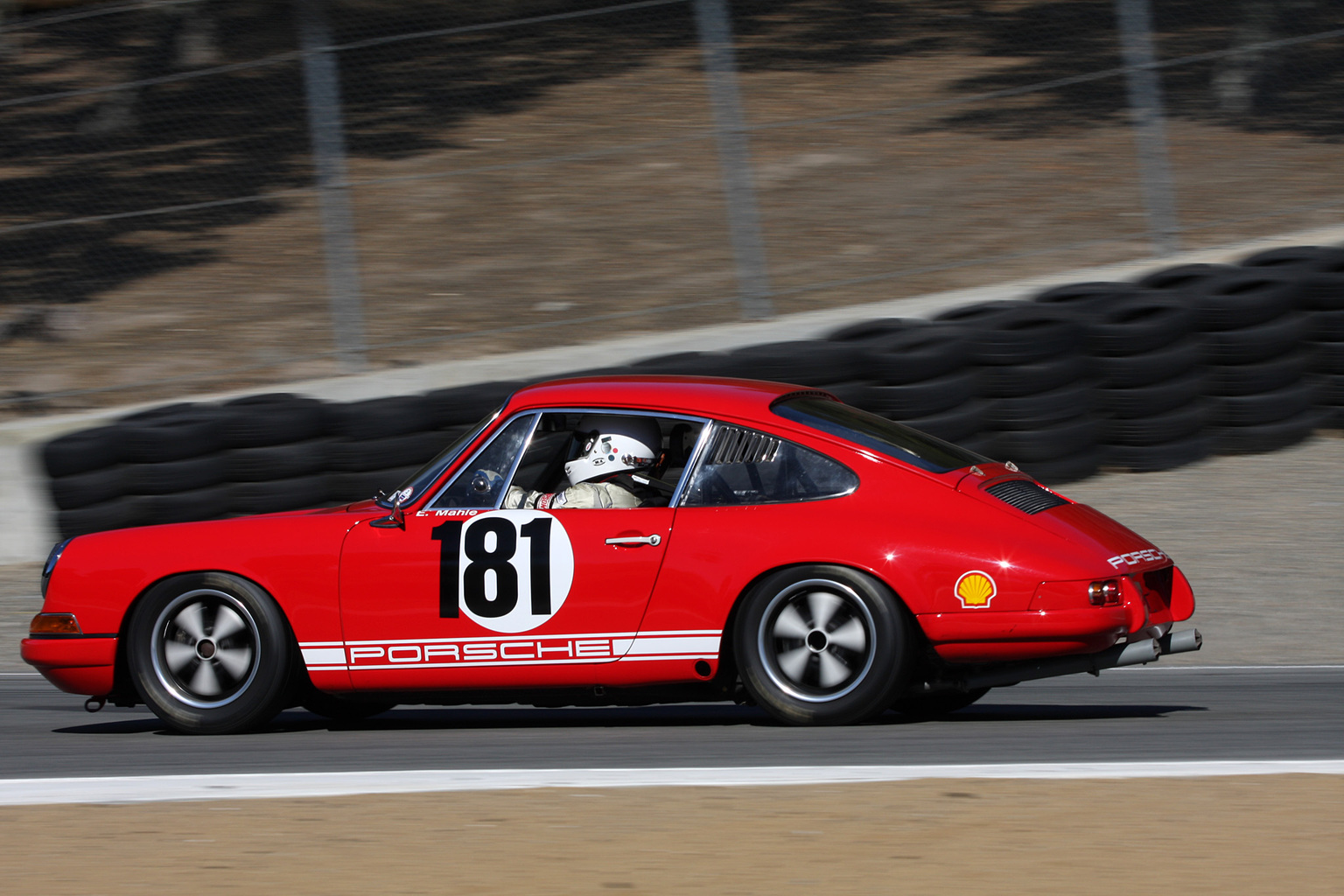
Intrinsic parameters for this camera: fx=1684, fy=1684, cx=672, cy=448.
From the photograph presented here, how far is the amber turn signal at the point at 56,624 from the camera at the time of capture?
6281 mm

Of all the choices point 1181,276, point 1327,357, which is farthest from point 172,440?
point 1327,357

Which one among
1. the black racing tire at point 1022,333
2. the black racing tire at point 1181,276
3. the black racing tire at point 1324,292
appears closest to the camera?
the black racing tire at point 1022,333

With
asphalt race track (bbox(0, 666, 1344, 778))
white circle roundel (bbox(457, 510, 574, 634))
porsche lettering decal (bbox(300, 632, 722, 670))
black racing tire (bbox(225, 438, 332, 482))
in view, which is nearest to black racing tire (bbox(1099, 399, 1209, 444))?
asphalt race track (bbox(0, 666, 1344, 778))

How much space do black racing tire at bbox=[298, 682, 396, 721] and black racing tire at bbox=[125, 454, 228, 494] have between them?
3259 millimetres

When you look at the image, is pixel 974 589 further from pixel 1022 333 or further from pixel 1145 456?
pixel 1145 456

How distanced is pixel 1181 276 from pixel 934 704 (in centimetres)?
545

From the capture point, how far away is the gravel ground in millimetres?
7883

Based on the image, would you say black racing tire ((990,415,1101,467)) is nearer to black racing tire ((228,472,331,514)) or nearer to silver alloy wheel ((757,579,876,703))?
black racing tire ((228,472,331,514))

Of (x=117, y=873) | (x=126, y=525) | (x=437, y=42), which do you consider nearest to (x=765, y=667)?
(x=117, y=873)

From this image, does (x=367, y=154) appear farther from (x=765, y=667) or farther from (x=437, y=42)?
(x=765, y=667)

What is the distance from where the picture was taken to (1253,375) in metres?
10.7

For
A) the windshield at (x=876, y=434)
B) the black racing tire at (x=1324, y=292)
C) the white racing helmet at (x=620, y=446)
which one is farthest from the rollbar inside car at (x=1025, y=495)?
the black racing tire at (x=1324, y=292)

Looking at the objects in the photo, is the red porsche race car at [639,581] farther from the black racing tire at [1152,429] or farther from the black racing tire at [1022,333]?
the black racing tire at [1152,429]

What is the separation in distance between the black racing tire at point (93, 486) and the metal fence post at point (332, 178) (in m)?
2.10
